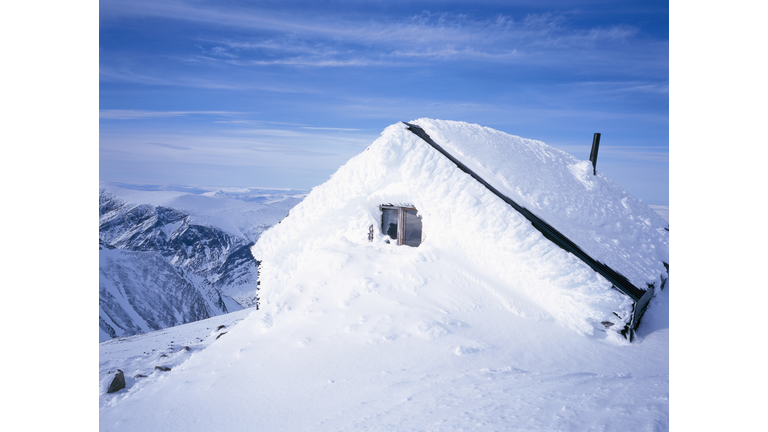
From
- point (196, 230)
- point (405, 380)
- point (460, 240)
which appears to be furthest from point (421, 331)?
point (196, 230)

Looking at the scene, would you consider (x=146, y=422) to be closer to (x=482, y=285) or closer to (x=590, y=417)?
(x=590, y=417)

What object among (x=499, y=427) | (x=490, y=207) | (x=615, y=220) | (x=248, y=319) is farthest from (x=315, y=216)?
(x=615, y=220)

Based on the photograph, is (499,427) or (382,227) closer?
(499,427)

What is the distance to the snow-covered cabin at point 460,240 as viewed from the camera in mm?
5738

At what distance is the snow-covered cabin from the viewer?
5738 millimetres

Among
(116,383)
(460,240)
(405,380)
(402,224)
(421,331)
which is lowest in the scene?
(116,383)

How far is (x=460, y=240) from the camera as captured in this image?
6426 millimetres

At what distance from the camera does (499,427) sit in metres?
3.14

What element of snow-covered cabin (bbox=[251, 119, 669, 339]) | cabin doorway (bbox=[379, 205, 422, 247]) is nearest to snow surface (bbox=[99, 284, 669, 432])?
snow-covered cabin (bbox=[251, 119, 669, 339])

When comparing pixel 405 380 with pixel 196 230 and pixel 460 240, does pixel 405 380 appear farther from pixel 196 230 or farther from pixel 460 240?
pixel 196 230

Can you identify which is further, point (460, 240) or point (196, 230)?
point (196, 230)

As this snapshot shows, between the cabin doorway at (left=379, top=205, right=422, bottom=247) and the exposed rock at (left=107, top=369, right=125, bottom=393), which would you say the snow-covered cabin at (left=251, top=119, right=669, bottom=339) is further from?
the exposed rock at (left=107, top=369, right=125, bottom=393)

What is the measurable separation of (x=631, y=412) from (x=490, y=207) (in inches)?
135

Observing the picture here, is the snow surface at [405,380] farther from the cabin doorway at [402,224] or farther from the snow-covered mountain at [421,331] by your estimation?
the cabin doorway at [402,224]
